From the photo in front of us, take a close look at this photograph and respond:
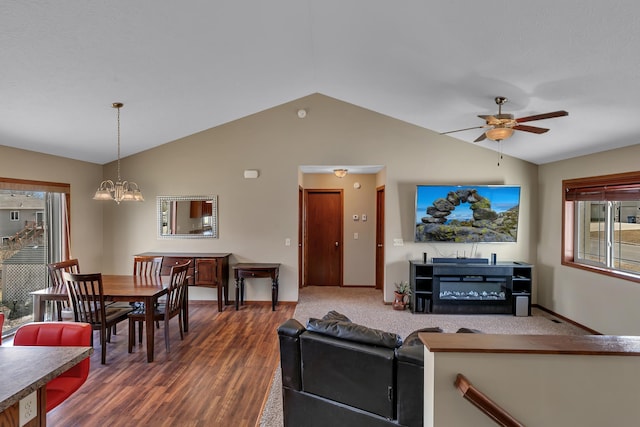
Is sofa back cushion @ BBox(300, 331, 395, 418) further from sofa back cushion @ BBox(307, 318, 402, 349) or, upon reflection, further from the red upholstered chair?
the red upholstered chair

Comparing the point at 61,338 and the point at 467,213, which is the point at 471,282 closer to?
the point at 467,213

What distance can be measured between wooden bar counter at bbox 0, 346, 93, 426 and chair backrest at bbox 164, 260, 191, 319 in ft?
6.56

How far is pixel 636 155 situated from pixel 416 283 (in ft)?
10.1

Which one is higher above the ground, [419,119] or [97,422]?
[419,119]

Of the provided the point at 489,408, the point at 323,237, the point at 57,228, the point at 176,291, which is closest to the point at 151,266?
the point at 176,291

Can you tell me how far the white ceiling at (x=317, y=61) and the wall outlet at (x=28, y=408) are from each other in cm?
228

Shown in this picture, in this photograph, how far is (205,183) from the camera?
5.56 m

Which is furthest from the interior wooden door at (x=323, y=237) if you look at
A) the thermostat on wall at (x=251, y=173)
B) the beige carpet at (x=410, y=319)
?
A: the thermostat on wall at (x=251, y=173)

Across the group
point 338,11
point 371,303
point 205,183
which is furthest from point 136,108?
point 371,303

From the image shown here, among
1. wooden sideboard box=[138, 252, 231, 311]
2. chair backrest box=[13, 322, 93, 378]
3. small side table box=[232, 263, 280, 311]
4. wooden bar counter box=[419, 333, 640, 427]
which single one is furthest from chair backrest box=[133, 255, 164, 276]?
wooden bar counter box=[419, 333, 640, 427]

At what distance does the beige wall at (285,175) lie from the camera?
537 centimetres

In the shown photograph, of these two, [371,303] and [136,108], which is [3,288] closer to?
[136,108]

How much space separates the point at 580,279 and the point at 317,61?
15.0 ft

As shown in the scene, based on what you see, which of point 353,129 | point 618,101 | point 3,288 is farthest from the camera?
point 353,129
